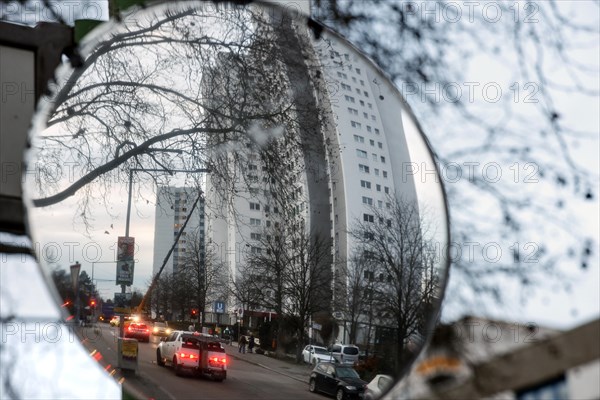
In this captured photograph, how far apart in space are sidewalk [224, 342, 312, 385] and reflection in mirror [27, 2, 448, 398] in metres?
0.02

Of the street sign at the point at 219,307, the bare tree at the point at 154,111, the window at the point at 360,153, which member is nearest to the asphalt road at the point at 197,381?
the street sign at the point at 219,307

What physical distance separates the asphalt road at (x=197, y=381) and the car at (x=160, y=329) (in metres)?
0.02

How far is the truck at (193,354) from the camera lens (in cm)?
143

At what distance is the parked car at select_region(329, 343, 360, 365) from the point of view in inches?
59.3

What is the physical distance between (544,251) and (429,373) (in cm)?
92

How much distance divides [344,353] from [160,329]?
43 cm

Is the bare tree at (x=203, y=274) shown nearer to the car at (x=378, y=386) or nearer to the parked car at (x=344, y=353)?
the parked car at (x=344, y=353)

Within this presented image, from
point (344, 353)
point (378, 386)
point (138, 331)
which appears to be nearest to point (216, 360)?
point (138, 331)

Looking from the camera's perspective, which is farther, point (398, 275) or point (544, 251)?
point (544, 251)

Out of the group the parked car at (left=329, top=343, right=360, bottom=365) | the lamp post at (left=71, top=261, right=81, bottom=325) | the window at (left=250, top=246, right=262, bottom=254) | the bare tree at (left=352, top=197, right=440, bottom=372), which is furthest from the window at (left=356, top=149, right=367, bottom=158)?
the lamp post at (left=71, top=261, right=81, bottom=325)

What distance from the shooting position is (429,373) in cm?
159

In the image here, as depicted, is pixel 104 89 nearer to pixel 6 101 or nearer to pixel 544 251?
pixel 6 101

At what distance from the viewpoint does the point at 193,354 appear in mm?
1434

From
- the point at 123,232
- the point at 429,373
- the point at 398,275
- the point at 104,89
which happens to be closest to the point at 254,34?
the point at 104,89
